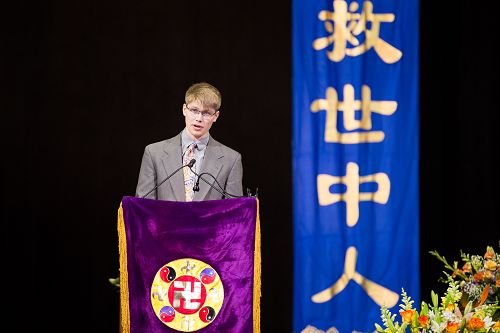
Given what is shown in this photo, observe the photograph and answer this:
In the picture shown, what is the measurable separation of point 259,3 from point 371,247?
1424mm

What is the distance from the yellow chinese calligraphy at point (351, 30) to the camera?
13.1 ft

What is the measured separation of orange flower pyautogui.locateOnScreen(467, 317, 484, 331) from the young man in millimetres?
1535

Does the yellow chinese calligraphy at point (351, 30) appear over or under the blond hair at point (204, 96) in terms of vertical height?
over

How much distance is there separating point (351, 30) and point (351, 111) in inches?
17.0

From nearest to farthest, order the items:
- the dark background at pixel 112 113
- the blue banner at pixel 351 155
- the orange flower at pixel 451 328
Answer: the orange flower at pixel 451 328 < the dark background at pixel 112 113 < the blue banner at pixel 351 155

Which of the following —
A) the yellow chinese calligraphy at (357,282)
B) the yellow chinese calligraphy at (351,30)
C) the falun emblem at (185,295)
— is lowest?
the yellow chinese calligraphy at (357,282)

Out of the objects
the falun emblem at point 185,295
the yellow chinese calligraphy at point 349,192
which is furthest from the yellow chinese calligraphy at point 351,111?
the falun emblem at point 185,295

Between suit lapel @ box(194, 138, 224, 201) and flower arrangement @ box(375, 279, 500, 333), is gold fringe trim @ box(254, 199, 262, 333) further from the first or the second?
flower arrangement @ box(375, 279, 500, 333)

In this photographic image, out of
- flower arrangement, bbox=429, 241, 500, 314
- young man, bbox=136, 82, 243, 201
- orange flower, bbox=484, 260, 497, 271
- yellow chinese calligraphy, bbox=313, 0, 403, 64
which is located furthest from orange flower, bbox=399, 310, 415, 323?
A: yellow chinese calligraphy, bbox=313, 0, 403, 64

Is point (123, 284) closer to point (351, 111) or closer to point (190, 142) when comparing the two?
point (190, 142)

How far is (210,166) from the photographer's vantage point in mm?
2947

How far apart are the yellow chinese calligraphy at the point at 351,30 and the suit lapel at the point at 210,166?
1.24 metres

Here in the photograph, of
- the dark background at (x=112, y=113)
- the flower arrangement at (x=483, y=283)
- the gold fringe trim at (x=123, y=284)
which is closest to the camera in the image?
the flower arrangement at (x=483, y=283)

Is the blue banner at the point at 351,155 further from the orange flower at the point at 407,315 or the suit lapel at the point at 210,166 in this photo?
the orange flower at the point at 407,315
